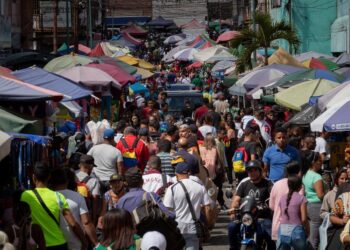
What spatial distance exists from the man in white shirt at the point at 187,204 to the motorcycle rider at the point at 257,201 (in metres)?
0.64

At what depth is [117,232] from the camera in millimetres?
8031

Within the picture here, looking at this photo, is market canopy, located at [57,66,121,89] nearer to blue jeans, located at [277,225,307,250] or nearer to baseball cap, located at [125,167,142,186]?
blue jeans, located at [277,225,307,250]

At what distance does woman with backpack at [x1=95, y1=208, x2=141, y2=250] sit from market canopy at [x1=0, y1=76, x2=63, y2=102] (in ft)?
13.2

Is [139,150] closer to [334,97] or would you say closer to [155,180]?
[334,97]

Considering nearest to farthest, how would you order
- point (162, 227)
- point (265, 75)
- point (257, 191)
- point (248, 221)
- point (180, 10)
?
point (162, 227) → point (248, 221) → point (257, 191) → point (265, 75) → point (180, 10)

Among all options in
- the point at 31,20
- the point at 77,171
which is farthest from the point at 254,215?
the point at 31,20

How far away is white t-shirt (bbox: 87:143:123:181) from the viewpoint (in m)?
15.5

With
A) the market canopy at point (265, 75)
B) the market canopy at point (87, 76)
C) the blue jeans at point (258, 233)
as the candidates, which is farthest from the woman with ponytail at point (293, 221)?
the market canopy at point (265, 75)

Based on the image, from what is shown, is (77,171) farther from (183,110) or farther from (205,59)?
(205,59)

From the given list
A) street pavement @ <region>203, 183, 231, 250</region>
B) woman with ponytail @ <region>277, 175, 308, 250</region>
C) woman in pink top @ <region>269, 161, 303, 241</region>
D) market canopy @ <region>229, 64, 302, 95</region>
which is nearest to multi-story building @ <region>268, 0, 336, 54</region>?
market canopy @ <region>229, 64, 302, 95</region>

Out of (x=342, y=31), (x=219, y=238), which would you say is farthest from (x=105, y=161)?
(x=342, y=31)

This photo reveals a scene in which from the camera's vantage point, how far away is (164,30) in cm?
9712

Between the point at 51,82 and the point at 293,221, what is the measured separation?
5.50 m

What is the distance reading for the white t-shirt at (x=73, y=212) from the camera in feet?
33.4
